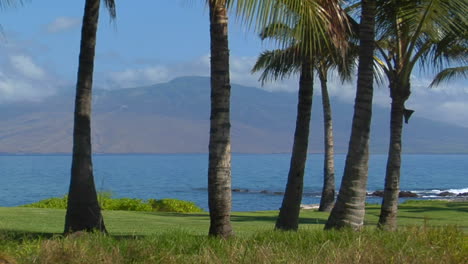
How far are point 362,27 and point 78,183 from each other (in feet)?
19.6

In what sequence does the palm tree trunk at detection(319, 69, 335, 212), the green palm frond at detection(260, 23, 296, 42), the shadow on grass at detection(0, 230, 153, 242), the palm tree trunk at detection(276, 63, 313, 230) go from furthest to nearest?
1. the palm tree trunk at detection(319, 69, 335, 212)
2. the palm tree trunk at detection(276, 63, 313, 230)
3. the shadow on grass at detection(0, 230, 153, 242)
4. the green palm frond at detection(260, 23, 296, 42)

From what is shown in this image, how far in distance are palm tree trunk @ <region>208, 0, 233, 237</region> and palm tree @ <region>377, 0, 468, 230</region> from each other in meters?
4.50

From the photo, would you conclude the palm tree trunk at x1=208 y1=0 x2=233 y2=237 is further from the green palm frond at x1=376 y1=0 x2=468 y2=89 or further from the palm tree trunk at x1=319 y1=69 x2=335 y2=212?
the palm tree trunk at x1=319 y1=69 x2=335 y2=212

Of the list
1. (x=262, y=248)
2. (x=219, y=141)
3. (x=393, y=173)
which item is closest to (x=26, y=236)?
(x=219, y=141)

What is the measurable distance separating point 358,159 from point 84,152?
4955 millimetres

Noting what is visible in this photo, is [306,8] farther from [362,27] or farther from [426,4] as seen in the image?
[426,4]

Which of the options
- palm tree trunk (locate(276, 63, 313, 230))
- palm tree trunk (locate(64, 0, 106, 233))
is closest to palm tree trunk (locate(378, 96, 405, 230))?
palm tree trunk (locate(276, 63, 313, 230))

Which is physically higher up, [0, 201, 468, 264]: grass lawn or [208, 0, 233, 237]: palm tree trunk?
[208, 0, 233, 237]: palm tree trunk

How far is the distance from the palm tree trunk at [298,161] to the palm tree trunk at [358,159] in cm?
182

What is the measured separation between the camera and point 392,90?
1738cm

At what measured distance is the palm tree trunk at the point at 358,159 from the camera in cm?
1398

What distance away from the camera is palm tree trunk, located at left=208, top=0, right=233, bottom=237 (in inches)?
491

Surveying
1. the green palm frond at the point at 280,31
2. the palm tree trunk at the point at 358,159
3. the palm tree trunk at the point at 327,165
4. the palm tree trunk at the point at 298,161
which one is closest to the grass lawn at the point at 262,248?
the palm tree trunk at the point at 358,159

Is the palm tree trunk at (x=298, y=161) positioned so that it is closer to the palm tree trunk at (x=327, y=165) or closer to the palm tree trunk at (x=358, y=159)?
the palm tree trunk at (x=358, y=159)
